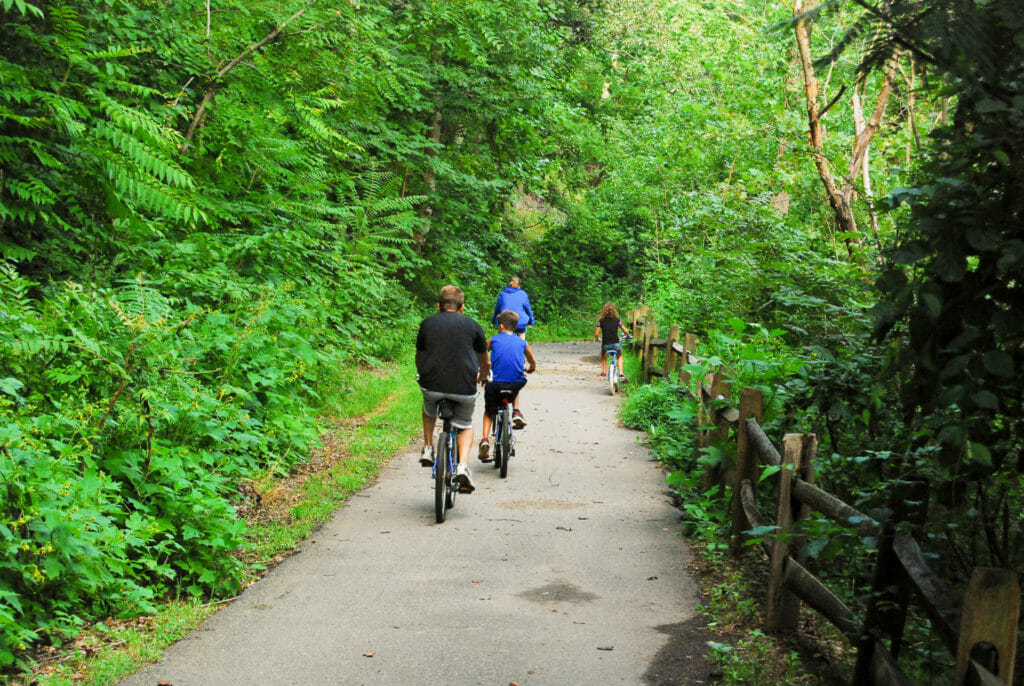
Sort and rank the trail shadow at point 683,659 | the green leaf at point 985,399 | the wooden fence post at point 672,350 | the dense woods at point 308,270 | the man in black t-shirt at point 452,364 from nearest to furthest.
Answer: the green leaf at point 985,399, the dense woods at point 308,270, the trail shadow at point 683,659, the man in black t-shirt at point 452,364, the wooden fence post at point 672,350

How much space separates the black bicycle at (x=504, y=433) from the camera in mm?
10695

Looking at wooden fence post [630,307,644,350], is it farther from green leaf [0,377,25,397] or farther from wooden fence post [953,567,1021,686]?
wooden fence post [953,567,1021,686]

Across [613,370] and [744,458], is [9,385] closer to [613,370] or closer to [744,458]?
[744,458]

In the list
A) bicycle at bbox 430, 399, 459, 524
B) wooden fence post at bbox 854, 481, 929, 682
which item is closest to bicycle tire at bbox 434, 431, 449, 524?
bicycle at bbox 430, 399, 459, 524

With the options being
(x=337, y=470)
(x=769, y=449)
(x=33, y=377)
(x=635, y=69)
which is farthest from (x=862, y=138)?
(x=635, y=69)

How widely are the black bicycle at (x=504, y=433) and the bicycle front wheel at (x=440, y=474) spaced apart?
207 cm

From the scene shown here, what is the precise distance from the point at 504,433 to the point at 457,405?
186 centimetres

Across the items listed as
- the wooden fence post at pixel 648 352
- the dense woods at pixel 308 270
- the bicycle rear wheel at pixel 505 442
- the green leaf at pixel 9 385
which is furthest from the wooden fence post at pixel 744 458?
→ the wooden fence post at pixel 648 352

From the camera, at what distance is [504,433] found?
10.7 metres

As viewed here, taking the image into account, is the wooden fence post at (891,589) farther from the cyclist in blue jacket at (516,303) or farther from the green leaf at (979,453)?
the cyclist in blue jacket at (516,303)

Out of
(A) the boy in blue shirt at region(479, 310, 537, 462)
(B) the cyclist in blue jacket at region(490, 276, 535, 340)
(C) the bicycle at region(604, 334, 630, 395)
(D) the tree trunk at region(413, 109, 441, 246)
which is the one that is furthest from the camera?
(D) the tree trunk at region(413, 109, 441, 246)

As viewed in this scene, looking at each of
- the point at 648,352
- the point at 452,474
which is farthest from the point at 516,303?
the point at 452,474

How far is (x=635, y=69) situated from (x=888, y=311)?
37703mm

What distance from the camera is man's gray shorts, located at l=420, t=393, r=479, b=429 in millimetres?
8844
